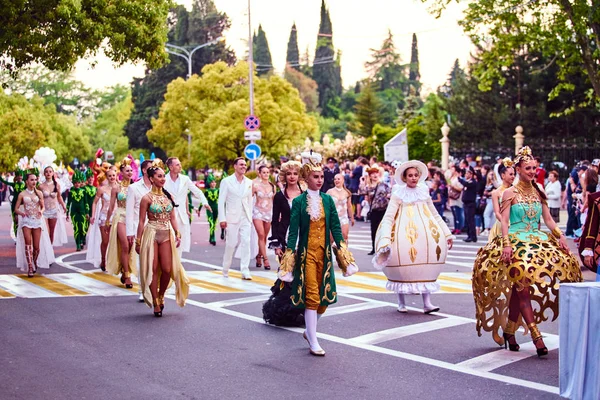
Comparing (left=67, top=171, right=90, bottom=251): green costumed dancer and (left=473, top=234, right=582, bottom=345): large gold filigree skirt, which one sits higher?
(left=67, top=171, right=90, bottom=251): green costumed dancer

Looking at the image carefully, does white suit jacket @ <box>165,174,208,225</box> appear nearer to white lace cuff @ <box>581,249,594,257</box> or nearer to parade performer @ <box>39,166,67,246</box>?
parade performer @ <box>39,166,67,246</box>

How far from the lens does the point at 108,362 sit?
8227mm

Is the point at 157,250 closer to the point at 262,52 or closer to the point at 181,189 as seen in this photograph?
the point at 181,189

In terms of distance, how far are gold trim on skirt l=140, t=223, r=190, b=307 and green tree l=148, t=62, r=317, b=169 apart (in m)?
36.2

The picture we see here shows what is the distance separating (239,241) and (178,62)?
6651 cm

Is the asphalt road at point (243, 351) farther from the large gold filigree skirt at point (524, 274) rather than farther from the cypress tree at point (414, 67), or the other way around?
the cypress tree at point (414, 67)

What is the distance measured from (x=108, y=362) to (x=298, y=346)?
1.89 meters

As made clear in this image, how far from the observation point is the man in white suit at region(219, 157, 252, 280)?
14.6 m

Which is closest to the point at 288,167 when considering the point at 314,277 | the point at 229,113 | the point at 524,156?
the point at 314,277

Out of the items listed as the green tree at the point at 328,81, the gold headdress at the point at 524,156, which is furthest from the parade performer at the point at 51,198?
the green tree at the point at 328,81

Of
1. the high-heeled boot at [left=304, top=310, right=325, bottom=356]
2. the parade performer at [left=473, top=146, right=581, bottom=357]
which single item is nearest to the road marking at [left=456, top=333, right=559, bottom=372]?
the parade performer at [left=473, top=146, right=581, bottom=357]

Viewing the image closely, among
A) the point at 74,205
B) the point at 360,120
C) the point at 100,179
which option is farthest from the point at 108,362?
the point at 360,120

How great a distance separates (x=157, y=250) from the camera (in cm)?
1095

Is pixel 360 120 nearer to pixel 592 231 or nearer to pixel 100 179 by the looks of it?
pixel 100 179
